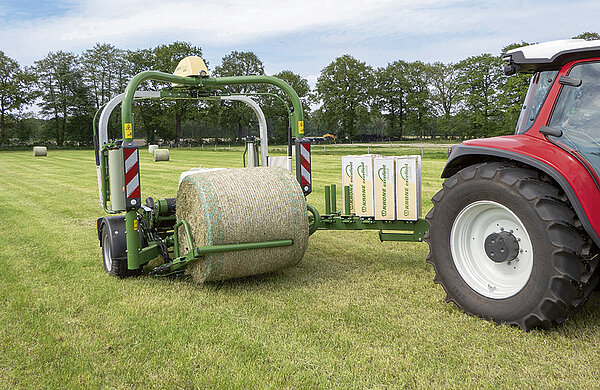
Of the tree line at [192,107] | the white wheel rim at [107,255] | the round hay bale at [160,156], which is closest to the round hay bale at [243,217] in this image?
the white wheel rim at [107,255]

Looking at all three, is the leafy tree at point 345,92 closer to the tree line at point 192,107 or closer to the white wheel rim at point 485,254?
the tree line at point 192,107

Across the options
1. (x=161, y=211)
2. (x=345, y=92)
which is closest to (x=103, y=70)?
(x=345, y=92)

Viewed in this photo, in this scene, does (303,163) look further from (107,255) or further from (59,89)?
(59,89)

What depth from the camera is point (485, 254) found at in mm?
4543

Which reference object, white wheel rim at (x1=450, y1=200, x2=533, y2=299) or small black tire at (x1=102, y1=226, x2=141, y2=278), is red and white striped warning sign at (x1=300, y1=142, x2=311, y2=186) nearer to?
small black tire at (x1=102, y1=226, x2=141, y2=278)

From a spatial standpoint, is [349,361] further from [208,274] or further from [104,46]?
[104,46]

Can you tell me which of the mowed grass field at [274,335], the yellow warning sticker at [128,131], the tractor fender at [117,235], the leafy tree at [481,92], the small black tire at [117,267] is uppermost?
the leafy tree at [481,92]

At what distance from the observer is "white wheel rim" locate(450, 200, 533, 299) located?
4.21 metres

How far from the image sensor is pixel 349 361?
360 centimetres

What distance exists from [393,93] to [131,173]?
72166mm

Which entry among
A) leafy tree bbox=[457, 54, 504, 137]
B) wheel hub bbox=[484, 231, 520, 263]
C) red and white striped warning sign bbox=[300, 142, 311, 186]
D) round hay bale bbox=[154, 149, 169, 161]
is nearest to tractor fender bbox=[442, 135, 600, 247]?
wheel hub bbox=[484, 231, 520, 263]

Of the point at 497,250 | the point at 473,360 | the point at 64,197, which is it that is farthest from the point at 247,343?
the point at 64,197

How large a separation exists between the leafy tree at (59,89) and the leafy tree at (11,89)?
1.85m

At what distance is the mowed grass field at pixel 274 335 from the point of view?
340cm
